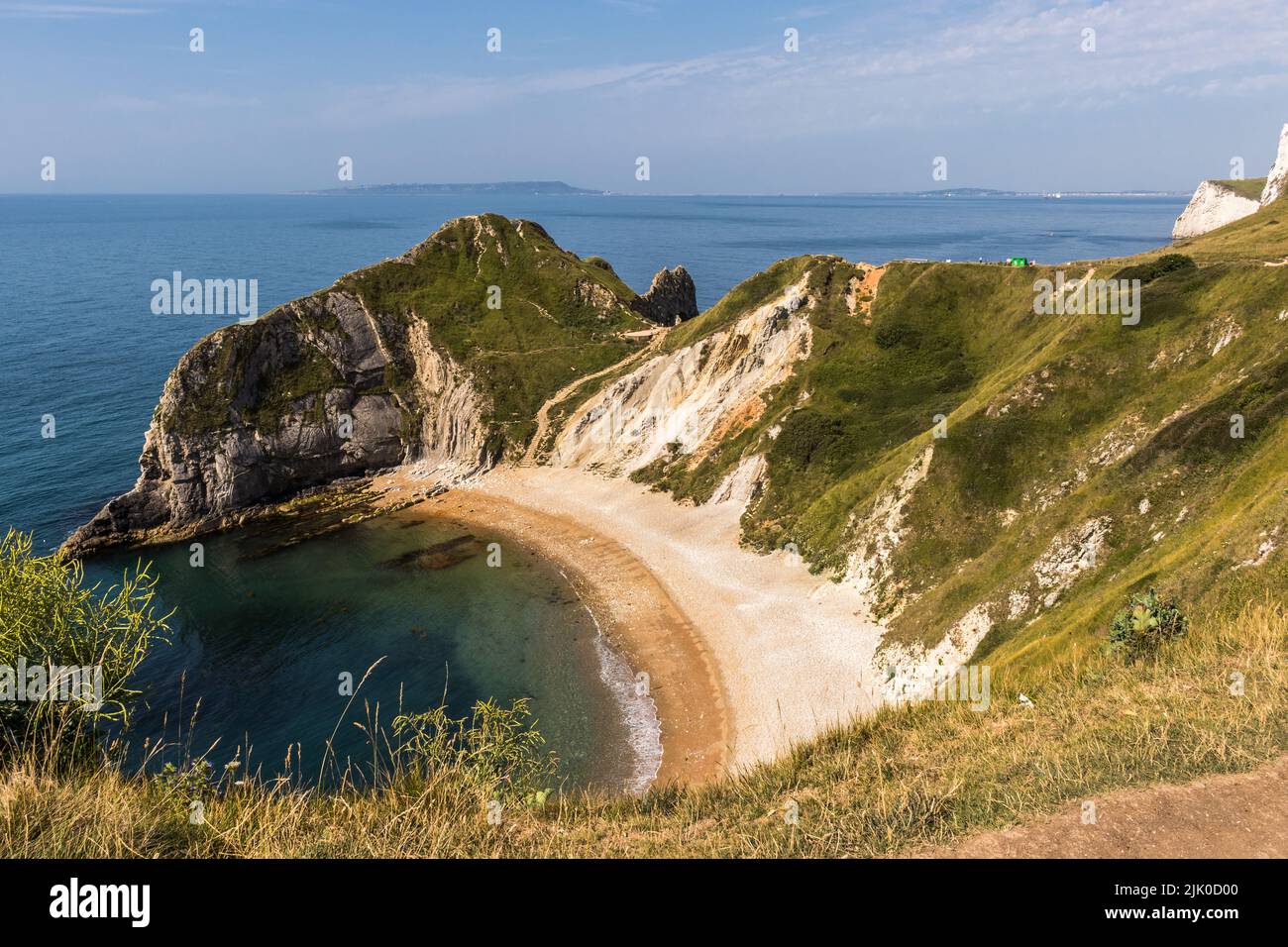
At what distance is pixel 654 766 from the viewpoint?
138ft

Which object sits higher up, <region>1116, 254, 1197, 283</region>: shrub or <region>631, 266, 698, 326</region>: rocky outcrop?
<region>631, 266, 698, 326</region>: rocky outcrop

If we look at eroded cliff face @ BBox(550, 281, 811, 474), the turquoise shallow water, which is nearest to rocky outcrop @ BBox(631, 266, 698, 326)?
eroded cliff face @ BBox(550, 281, 811, 474)

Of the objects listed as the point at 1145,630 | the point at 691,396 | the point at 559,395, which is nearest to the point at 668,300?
the point at 559,395

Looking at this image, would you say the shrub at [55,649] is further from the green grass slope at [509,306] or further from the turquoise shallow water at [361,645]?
the green grass slope at [509,306]

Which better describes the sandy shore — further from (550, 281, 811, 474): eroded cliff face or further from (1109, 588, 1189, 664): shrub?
(1109, 588, 1189, 664): shrub

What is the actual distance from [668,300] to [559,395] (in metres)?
52.5

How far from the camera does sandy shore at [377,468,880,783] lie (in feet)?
143

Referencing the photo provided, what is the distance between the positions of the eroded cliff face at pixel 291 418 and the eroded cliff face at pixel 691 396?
15.7 meters

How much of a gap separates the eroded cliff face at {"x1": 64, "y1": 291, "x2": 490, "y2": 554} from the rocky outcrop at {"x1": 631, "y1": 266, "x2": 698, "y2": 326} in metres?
45.4

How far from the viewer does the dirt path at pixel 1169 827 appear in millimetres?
9867

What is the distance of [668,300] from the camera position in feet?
465

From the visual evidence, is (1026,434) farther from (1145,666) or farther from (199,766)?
(199,766)

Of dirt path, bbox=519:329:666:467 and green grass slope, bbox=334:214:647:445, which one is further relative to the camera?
green grass slope, bbox=334:214:647:445
